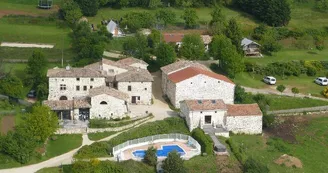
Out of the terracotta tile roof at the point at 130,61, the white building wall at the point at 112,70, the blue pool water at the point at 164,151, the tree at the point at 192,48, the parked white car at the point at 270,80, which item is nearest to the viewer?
the blue pool water at the point at 164,151

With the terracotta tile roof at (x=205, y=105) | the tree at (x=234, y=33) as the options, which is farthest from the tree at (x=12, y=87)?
the tree at (x=234, y=33)

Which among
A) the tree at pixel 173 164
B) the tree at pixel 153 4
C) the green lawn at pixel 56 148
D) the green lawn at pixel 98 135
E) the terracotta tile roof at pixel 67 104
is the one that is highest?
the tree at pixel 153 4

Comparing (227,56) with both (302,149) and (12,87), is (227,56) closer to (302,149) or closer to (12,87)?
(302,149)

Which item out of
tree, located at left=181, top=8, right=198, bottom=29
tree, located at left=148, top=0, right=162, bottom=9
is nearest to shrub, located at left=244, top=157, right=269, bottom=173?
tree, located at left=181, top=8, right=198, bottom=29

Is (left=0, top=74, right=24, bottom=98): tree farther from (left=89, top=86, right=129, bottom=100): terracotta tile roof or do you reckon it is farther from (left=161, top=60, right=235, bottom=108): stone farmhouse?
(left=161, top=60, right=235, bottom=108): stone farmhouse

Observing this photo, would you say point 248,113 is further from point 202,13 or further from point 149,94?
point 202,13

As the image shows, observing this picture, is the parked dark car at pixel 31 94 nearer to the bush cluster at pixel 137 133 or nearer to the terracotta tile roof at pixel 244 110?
the bush cluster at pixel 137 133
